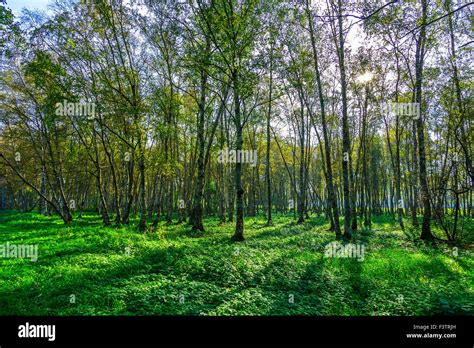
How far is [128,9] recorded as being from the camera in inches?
698

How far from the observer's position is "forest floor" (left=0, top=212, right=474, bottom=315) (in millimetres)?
6480

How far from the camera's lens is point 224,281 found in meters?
8.45

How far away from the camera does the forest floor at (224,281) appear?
6.48 metres

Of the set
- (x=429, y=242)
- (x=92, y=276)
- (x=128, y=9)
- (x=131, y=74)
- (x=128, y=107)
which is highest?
(x=128, y=9)

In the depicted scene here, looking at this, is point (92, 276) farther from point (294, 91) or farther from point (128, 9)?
point (294, 91)

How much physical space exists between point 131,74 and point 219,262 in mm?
16541

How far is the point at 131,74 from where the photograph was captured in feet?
64.6

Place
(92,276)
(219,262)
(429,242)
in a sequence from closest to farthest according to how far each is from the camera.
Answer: (92,276), (219,262), (429,242)

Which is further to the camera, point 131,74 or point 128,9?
point 131,74

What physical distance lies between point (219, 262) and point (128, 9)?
1801cm

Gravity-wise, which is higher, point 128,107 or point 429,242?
point 128,107
